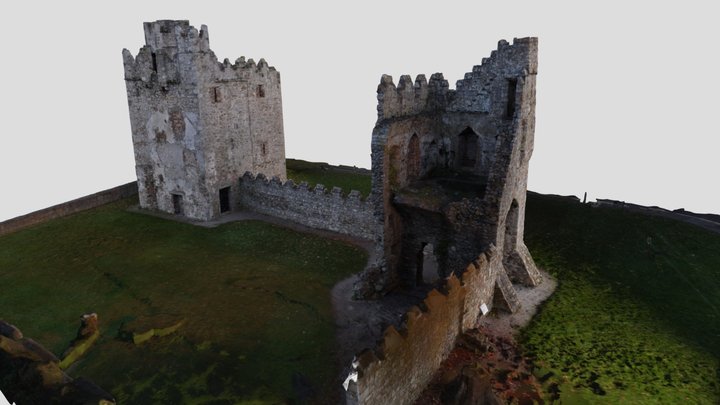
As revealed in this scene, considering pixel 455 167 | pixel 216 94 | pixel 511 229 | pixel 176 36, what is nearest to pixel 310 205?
pixel 216 94

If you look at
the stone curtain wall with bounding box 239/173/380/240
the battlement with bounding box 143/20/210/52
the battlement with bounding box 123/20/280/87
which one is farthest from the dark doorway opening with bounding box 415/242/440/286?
the battlement with bounding box 143/20/210/52

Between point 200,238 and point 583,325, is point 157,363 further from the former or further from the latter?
point 583,325

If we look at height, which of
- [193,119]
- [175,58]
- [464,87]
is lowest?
[193,119]

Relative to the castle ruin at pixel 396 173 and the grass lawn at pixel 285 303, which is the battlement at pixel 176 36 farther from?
the grass lawn at pixel 285 303

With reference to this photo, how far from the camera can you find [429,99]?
617 inches

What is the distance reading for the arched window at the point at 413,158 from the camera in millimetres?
15188

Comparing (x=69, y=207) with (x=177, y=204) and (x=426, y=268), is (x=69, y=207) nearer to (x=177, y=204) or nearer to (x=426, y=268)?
(x=177, y=204)

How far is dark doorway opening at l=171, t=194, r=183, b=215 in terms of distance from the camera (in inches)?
872

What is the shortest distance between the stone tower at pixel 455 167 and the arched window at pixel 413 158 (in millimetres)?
30

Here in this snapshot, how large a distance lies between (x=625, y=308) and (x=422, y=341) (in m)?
7.13

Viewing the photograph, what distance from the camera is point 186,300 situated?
15.3 m

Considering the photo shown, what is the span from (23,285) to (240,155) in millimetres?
9224

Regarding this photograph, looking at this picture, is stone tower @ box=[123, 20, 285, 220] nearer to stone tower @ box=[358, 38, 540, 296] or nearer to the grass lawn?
the grass lawn

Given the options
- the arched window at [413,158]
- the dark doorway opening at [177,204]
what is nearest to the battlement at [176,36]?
the dark doorway opening at [177,204]
